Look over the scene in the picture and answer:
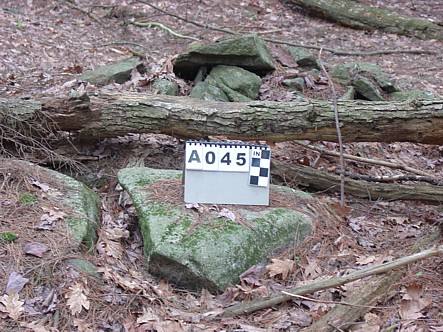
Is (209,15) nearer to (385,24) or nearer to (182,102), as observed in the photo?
(385,24)

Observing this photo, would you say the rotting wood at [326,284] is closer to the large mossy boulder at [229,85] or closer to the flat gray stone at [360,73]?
the large mossy boulder at [229,85]

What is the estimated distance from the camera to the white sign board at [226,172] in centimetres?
387

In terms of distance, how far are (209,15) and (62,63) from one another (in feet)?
12.2

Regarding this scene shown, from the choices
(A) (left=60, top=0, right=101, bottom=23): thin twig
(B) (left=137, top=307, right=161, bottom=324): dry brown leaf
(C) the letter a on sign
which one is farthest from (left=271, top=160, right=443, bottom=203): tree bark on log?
(A) (left=60, top=0, right=101, bottom=23): thin twig

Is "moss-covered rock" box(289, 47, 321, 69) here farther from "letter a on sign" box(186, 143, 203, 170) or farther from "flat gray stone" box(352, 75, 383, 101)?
"letter a on sign" box(186, 143, 203, 170)

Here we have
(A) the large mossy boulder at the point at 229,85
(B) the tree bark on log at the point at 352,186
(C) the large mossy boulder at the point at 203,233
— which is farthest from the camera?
(A) the large mossy boulder at the point at 229,85

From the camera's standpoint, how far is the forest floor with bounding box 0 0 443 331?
3.02 meters

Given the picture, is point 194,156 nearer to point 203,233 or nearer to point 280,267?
point 203,233

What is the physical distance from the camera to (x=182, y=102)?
4.85m

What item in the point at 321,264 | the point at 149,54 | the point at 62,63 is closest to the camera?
the point at 321,264

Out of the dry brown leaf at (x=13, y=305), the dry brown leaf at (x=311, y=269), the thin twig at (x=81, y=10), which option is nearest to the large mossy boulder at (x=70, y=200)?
the dry brown leaf at (x=13, y=305)

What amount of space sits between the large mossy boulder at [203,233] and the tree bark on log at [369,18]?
678cm

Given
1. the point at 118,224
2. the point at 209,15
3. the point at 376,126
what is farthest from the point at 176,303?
the point at 209,15

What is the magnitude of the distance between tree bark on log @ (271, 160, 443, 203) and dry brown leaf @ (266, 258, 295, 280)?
140cm
